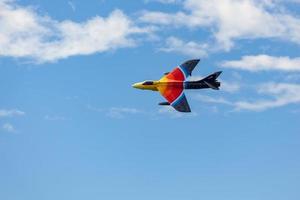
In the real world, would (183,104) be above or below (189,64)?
below

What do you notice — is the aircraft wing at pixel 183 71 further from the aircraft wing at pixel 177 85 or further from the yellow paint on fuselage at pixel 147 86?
the yellow paint on fuselage at pixel 147 86

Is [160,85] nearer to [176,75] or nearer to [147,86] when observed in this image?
[147,86]

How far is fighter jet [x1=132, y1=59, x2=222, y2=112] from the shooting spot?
13062 centimetres

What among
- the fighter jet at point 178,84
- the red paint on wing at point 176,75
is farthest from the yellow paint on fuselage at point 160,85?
the red paint on wing at point 176,75

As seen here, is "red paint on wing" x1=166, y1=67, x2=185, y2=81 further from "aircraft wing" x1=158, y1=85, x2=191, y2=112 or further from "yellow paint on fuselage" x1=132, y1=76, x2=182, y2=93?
"aircraft wing" x1=158, y1=85, x2=191, y2=112

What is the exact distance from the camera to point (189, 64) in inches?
5512

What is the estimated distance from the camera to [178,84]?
13438 centimetres

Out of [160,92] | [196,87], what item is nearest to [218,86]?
[196,87]

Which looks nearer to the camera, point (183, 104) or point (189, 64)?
point (183, 104)

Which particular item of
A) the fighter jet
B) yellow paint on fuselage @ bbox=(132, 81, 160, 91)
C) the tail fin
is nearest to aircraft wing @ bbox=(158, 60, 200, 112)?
the fighter jet

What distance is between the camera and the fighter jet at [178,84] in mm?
130625

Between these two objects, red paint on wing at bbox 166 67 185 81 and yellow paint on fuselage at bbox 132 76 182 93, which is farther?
red paint on wing at bbox 166 67 185 81

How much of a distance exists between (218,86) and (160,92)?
1358 cm

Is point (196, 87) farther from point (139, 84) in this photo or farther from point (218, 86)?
point (139, 84)
